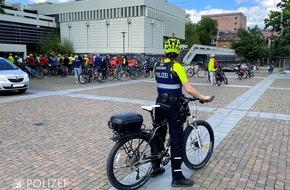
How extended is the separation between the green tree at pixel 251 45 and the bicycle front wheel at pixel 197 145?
147 feet

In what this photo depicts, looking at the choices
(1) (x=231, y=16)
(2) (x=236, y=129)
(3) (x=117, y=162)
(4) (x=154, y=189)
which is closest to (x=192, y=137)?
(4) (x=154, y=189)

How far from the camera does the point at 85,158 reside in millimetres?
4957

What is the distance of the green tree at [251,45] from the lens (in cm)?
4582

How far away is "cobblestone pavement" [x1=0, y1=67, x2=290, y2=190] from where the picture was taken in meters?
4.09

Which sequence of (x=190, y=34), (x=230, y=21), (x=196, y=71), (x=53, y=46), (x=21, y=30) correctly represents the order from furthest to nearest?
(x=230, y=21) < (x=190, y=34) < (x=53, y=46) < (x=21, y=30) < (x=196, y=71)

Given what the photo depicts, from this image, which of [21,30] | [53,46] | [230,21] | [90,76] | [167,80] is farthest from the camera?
[230,21]

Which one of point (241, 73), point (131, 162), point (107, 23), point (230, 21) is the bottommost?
point (131, 162)

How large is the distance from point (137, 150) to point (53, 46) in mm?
58392

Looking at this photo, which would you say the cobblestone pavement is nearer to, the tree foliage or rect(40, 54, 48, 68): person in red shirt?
rect(40, 54, 48, 68): person in red shirt

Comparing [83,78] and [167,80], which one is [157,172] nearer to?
[167,80]

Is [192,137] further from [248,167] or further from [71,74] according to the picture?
[71,74]

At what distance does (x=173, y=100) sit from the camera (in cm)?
376

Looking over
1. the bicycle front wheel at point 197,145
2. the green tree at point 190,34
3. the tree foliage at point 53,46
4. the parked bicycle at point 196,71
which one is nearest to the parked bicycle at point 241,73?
the parked bicycle at point 196,71

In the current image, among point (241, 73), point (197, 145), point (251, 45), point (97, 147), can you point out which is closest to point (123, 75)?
point (241, 73)
